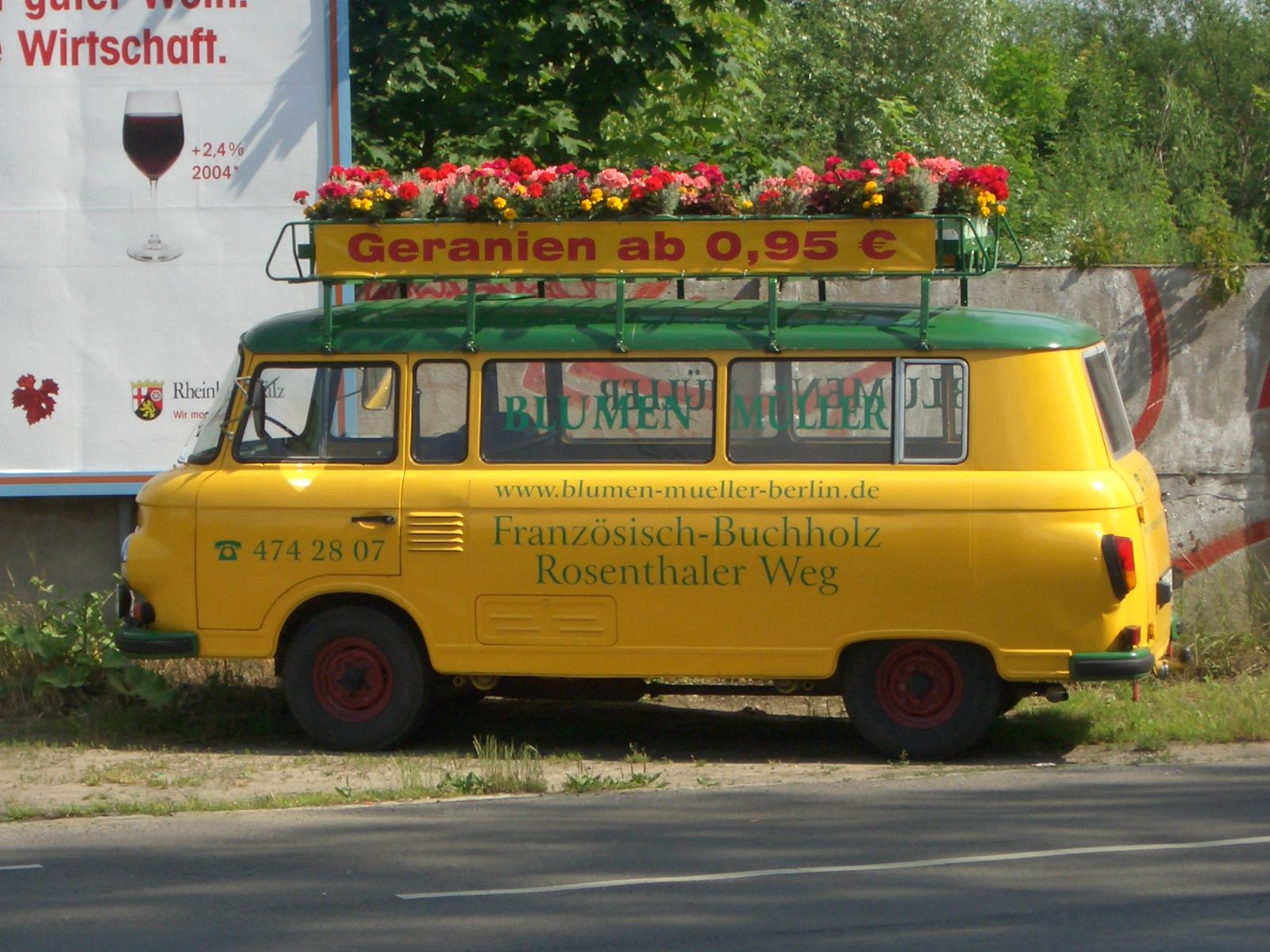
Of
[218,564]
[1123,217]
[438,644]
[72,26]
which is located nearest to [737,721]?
[438,644]

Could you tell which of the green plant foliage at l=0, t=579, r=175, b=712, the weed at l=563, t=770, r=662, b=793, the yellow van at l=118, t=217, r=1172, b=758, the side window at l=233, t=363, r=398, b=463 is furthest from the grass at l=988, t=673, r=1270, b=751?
the green plant foliage at l=0, t=579, r=175, b=712

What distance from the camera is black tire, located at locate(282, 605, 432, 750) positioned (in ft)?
28.7

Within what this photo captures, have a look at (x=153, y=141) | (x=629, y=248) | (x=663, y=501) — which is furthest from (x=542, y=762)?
(x=153, y=141)

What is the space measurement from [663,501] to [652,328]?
87cm

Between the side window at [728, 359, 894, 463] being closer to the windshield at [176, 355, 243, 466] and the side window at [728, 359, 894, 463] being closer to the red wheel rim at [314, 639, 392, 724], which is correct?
the red wheel rim at [314, 639, 392, 724]

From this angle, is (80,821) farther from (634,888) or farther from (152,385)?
(152,385)

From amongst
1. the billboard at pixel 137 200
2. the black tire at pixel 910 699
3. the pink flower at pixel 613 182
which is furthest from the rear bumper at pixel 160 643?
the black tire at pixel 910 699

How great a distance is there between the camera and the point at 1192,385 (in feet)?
35.9

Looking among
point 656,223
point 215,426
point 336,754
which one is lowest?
point 336,754

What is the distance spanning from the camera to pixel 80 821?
7617mm

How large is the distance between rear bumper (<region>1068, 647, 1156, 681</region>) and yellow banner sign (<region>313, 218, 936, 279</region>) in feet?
6.51

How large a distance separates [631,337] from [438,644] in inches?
71.3

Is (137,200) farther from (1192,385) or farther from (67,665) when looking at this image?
(1192,385)

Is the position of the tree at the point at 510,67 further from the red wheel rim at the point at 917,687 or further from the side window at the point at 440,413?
the red wheel rim at the point at 917,687
